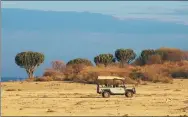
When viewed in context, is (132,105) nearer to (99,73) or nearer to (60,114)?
(60,114)

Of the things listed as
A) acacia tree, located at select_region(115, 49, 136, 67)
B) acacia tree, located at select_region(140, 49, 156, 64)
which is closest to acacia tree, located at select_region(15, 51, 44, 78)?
acacia tree, located at select_region(115, 49, 136, 67)

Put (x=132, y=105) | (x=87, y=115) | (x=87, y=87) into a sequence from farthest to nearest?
1. (x=87, y=87)
2. (x=132, y=105)
3. (x=87, y=115)

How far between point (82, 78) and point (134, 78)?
7.16m

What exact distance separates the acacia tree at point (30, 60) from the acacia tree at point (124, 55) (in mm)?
16632

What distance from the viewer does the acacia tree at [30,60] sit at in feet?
268

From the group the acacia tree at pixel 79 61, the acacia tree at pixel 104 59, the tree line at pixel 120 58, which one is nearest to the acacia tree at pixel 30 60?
the tree line at pixel 120 58

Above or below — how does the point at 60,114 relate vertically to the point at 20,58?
below

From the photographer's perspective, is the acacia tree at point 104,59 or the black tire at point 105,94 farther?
the acacia tree at point 104,59

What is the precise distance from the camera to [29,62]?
8188 centimetres

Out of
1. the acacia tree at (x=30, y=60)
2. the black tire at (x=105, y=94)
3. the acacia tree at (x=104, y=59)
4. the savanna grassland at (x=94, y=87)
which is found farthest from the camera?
the acacia tree at (x=104, y=59)

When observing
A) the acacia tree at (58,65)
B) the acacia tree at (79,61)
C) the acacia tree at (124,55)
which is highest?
the acacia tree at (124,55)

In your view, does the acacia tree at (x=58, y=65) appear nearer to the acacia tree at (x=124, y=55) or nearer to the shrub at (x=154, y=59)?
the acacia tree at (x=124, y=55)

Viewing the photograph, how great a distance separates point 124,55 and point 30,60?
18.9 meters

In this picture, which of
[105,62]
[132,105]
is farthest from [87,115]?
[105,62]
